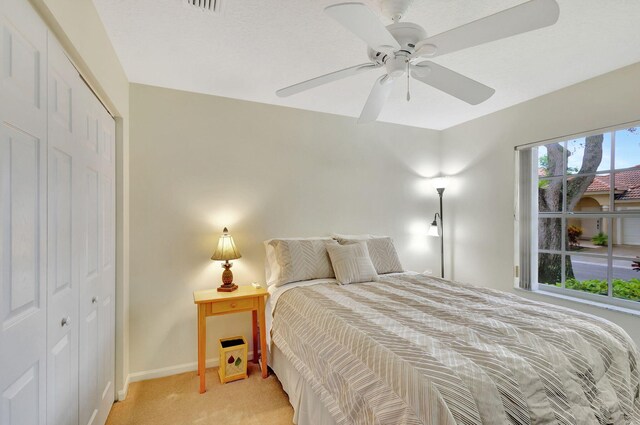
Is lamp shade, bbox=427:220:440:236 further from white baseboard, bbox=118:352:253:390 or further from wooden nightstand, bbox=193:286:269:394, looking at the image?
white baseboard, bbox=118:352:253:390

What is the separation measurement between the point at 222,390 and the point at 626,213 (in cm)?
344

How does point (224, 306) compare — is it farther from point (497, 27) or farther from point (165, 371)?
point (497, 27)

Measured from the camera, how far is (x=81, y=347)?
1.46 meters

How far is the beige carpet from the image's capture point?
191 centimetres

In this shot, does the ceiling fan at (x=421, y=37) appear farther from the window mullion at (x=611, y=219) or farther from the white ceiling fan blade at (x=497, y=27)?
the window mullion at (x=611, y=219)

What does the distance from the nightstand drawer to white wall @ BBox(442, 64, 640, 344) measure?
101 inches

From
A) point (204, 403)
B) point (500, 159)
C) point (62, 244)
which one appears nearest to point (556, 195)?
point (500, 159)

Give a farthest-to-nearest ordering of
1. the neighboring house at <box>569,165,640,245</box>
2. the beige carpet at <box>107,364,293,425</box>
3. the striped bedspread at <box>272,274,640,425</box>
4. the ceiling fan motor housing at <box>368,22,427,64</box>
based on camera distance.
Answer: the neighboring house at <box>569,165,640,245</box> → the beige carpet at <box>107,364,293,425</box> → the ceiling fan motor housing at <box>368,22,427,64</box> → the striped bedspread at <box>272,274,640,425</box>

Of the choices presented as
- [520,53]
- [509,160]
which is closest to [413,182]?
[509,160]

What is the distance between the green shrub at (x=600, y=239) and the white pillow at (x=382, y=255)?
1.65 m

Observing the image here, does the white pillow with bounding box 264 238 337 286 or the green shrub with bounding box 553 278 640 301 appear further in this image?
the white pillow with bounding box 264 238 337 286

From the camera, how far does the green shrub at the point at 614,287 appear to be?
7.68 feet

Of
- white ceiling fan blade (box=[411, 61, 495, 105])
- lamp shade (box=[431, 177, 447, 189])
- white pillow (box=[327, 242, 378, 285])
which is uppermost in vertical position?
white ceiling fan blade (box=[411, 61, 495, 105])

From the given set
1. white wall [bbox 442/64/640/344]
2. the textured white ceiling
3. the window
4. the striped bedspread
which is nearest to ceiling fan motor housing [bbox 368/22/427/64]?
the textured white ceiling
